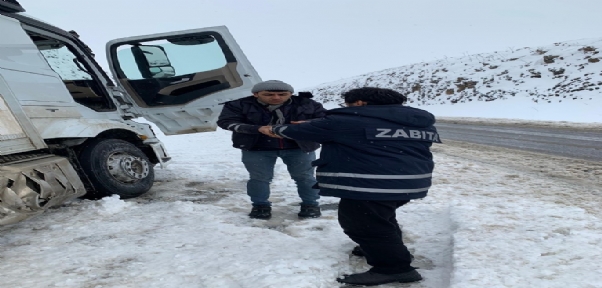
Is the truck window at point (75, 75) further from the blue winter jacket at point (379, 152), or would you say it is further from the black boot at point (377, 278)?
the black boot at point (377, 278)

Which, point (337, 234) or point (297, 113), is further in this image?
point (297, 113)

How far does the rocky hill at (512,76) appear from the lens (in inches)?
813

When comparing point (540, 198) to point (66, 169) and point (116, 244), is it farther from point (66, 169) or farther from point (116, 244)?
point (66, 169)

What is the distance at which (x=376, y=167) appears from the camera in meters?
2.27

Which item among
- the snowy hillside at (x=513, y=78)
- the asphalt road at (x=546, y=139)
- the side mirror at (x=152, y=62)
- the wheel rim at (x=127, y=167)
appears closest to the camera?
the wheel rim at (x=127, y=167)

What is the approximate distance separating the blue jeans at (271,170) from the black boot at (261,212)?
0.12 ft

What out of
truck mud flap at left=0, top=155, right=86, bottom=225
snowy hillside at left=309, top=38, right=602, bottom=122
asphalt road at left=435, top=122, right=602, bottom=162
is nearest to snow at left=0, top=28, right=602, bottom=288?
truck mud flap at left=0, top=155, right=86, bottom=225

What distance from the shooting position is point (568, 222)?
297 centimetres

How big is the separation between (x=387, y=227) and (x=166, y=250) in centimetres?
150

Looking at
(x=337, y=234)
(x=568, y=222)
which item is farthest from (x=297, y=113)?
(x=568, y=222)

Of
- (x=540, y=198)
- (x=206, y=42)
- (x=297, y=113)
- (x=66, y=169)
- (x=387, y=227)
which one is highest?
(x=206, y=42)

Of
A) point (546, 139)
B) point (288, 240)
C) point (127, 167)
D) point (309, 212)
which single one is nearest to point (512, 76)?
point (546, 139)

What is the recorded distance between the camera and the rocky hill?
20.7 m

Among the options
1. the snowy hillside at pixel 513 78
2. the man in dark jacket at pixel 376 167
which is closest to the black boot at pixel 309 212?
the man in dark jacket at pixel 376 167
